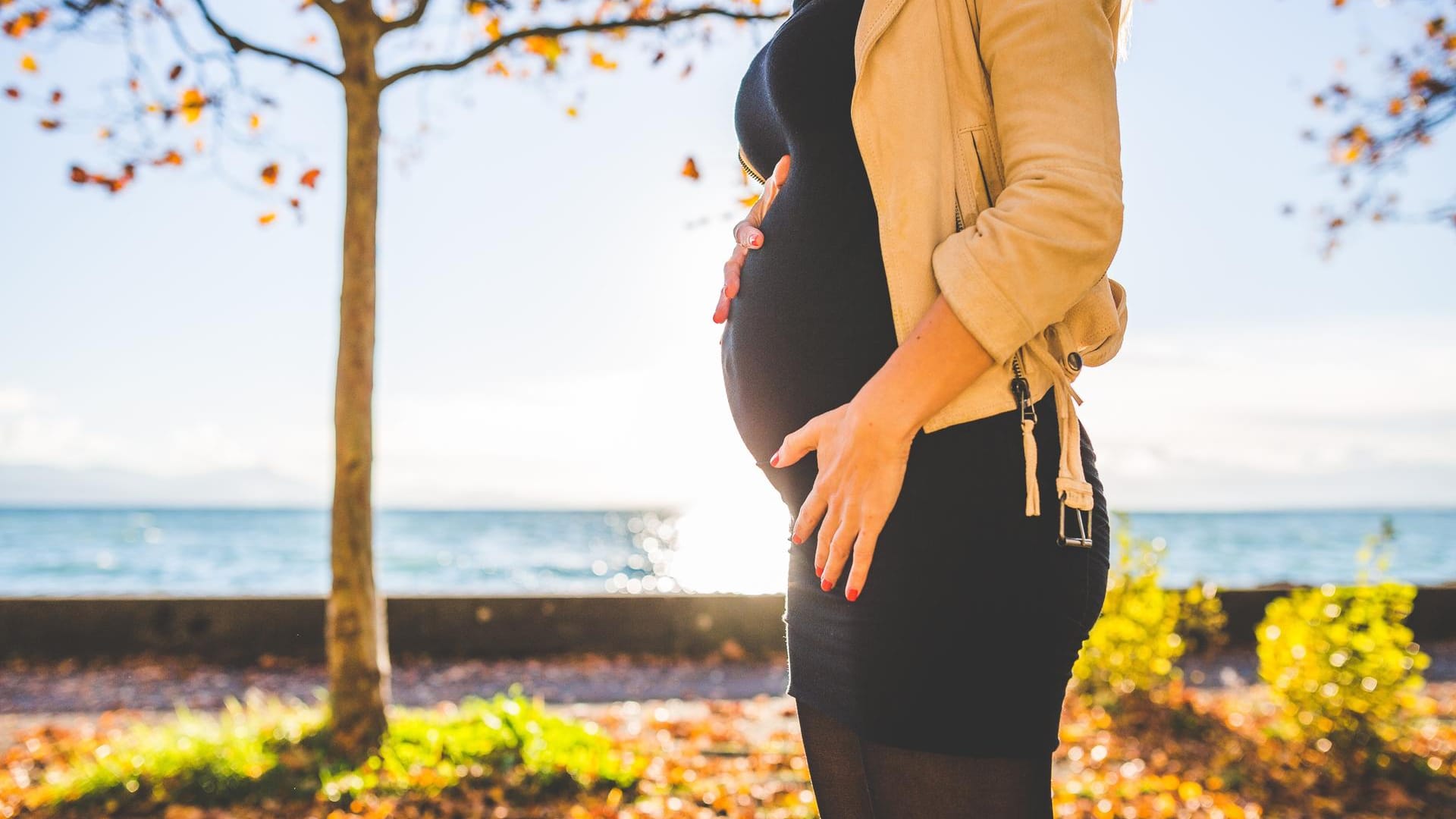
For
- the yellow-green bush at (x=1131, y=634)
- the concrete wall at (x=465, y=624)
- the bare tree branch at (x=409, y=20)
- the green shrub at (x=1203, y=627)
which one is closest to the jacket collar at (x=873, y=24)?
the bare tree branch at (x=409, y=20)

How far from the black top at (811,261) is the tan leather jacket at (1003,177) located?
46 millimetres

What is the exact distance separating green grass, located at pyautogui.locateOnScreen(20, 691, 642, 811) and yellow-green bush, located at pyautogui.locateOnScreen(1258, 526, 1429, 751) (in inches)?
130

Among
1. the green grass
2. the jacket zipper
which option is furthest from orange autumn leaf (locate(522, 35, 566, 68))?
the jacket zipper

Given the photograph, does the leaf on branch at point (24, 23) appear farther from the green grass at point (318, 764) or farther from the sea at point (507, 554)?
the sea at point (507, 554)

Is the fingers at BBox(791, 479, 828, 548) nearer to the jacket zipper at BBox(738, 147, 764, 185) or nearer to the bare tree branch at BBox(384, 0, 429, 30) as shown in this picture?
the jacket zipper at BBox(738, 147, 764, 185)

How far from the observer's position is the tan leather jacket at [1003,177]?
2.99 ft

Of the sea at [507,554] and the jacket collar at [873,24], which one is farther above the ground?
the jacket collar at [873,24]

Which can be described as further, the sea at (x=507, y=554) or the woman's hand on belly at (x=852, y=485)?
the sea at (x=507, y=554)

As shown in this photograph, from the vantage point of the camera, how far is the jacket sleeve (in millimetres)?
→ 906

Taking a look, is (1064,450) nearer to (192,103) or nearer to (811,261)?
(811,261)

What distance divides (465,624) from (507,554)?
34.2 metres

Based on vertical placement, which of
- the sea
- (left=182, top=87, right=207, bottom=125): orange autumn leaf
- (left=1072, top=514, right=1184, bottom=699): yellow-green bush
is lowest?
the sea

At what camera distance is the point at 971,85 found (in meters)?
1.05

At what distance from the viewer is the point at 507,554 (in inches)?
1610
